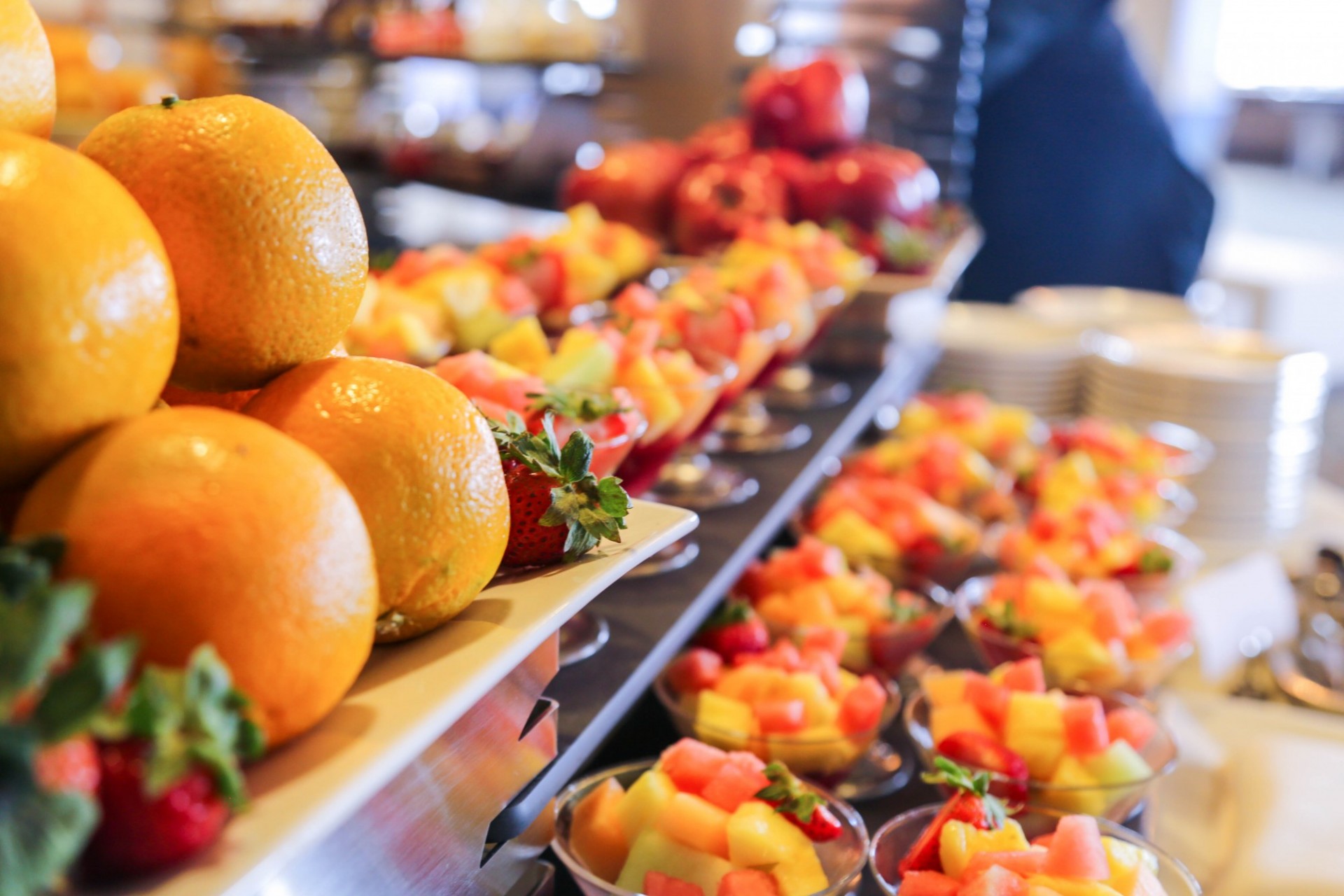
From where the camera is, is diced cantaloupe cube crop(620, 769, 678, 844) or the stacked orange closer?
the stacked orange

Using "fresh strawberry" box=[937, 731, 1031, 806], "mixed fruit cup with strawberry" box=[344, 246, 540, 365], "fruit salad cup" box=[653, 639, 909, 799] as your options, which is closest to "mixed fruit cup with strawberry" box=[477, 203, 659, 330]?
"mixed fruit cup with strawberry" box=[344, 246, 540, 365]

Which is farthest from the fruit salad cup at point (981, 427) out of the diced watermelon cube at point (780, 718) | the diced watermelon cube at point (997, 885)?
the diced watermelon cube at point (997, 885)

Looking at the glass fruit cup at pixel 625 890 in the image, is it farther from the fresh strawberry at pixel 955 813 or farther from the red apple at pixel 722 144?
the red apple at pixel 722 144

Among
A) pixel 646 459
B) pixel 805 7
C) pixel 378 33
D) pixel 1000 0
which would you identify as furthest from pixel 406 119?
pixel 646 459

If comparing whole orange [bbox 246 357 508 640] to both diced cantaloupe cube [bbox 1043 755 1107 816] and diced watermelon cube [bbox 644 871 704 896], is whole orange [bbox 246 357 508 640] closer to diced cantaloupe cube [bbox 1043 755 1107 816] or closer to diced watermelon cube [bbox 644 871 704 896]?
diced watermelon cube [bbox 644 871 704 896]

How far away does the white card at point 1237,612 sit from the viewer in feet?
7.15

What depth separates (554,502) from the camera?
773 mm

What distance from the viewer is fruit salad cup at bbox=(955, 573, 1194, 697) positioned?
5.58 ft

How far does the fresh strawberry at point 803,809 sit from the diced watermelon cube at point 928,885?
0.24 ft

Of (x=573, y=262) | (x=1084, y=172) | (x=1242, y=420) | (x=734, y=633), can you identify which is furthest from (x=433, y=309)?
(x=1084, y=172)

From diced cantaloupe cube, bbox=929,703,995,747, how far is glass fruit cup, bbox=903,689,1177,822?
0.01 m

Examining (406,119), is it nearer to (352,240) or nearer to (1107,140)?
(1107,140)

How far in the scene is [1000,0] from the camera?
4.12 metres

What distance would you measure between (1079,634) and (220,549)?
1.47m
